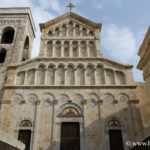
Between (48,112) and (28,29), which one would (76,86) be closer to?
(48,112)

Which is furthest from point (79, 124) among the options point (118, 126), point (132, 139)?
point (132, 139)

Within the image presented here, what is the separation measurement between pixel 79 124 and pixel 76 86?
8.73 feet

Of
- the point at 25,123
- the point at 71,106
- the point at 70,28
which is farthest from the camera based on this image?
the point at 70,28

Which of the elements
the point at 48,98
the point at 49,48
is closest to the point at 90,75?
the point at 48,98

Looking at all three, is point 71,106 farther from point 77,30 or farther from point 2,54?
point 2,54

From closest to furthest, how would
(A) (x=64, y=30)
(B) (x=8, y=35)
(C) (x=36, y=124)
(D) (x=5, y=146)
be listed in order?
(D) (x=5, y=146)
(C) (x=36, y=124)
(A) (x=64, y=30)
(B) (x=8, y=35)

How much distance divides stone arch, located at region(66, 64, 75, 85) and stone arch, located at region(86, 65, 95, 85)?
1.02m

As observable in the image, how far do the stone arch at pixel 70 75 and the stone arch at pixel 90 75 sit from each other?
3.34 ft

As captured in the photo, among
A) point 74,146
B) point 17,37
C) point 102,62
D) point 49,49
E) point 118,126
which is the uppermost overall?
point 17,37

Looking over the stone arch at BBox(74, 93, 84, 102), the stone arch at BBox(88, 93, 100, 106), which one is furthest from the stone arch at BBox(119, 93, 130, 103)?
the stone arch at BBox(74, 93, 84, 102)

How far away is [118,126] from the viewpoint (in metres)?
13.5

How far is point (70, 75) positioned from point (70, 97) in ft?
6.17

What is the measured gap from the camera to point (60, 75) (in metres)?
15.8

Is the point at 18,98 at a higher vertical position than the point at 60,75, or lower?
lower
